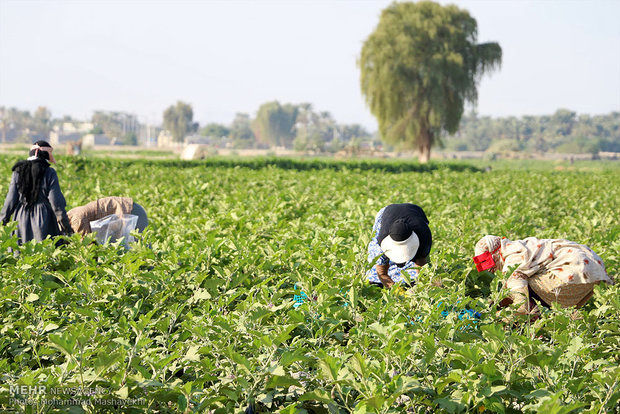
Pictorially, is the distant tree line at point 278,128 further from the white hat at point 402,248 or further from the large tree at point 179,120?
the white hat at point 402,248

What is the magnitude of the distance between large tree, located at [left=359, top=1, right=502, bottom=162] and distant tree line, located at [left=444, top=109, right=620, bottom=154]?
374 ft

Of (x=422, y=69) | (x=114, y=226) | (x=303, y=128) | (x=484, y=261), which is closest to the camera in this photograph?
(x=484, y=261)

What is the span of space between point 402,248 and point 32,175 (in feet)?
13.5

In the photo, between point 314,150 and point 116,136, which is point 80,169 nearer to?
point 314,150

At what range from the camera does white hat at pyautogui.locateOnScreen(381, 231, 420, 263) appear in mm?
3961

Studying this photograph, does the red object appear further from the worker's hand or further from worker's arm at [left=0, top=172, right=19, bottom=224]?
worker's arm at [left=0, top=172, right=19, bottom=224]

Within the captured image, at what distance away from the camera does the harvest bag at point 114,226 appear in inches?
207

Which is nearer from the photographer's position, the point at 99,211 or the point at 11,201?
the point at 99,211

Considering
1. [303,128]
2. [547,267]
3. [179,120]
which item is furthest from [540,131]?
[547,267]

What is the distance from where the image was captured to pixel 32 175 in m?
5.64

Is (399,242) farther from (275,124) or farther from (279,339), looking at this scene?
Result: (275,124)

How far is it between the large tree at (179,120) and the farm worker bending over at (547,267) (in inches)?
6170

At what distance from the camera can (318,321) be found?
282 centimetres

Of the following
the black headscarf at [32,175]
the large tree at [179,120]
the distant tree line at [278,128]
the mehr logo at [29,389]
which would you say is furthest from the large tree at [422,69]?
the large tree at [179,120]
